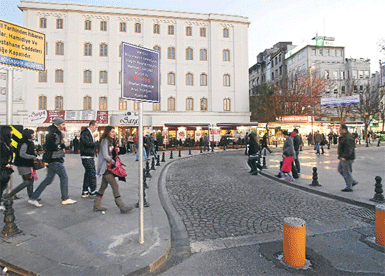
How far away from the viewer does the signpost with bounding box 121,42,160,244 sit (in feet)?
10.9

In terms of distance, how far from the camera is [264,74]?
61500 millimetres

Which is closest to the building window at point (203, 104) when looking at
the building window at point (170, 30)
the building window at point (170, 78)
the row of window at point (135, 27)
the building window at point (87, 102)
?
the building window at point (170, 78)

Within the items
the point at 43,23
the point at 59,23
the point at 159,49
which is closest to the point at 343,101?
the point at 159,49

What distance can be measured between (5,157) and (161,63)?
28.7m

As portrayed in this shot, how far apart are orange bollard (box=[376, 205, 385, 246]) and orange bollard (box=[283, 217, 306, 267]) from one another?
4.61 ft

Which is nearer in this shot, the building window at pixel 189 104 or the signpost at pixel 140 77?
the signpost at pixel 140 77

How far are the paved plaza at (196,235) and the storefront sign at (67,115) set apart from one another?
19154 mm

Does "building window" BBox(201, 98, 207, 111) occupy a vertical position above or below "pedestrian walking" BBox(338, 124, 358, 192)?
above

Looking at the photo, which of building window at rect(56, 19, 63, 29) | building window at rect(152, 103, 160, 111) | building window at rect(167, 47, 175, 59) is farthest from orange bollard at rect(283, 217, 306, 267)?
building window at rect(56, 19, 63, 29)

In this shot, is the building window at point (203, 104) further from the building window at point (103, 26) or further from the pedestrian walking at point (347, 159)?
the pedestrian walking at point (347, 159)

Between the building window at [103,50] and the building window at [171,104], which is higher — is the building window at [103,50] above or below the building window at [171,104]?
above

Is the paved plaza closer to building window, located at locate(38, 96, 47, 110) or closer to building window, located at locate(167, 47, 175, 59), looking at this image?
building window, located at locate(38, 96, 47, 110)

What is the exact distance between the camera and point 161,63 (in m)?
31.5

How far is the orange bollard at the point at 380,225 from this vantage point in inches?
138
